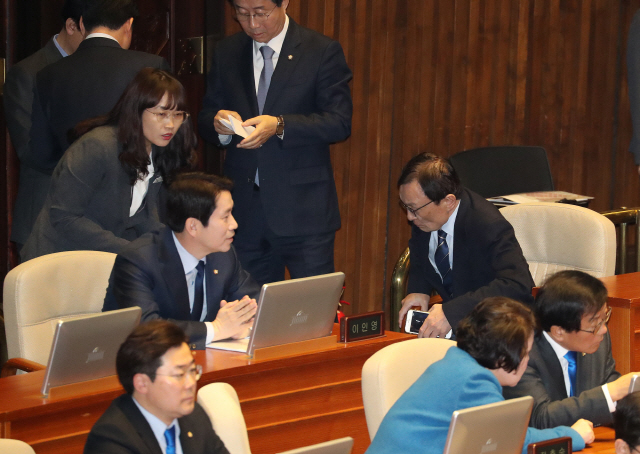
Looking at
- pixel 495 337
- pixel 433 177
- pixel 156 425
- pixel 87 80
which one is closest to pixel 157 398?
pixel 156 425

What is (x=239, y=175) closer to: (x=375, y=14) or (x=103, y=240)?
(x=103, y=240)

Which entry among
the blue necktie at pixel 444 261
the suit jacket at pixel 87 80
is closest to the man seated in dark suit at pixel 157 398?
the blue necktie at pixel 444 261

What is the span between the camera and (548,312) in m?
2.89

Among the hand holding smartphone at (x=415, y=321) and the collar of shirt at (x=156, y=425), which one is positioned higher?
the collar of shirt at (x=156, y=425)

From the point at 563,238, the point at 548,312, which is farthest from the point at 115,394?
the point at 563,238

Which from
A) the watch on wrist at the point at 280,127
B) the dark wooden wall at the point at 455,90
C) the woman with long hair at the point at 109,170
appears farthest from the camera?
the dark wooden wall at the point at 455,90

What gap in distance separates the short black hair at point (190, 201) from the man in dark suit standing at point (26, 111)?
123cm

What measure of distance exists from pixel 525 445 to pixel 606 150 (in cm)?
388

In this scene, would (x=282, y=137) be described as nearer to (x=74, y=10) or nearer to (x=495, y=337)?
(x=74, y=10)

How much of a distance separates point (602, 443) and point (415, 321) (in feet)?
3.15

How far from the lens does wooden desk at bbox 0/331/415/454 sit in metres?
2.38

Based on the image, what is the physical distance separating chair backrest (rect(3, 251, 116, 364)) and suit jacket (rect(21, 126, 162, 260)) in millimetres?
231

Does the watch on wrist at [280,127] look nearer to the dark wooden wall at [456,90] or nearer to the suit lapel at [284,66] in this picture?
the suit lapel at [284,66]

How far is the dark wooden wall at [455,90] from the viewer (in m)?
5.10
